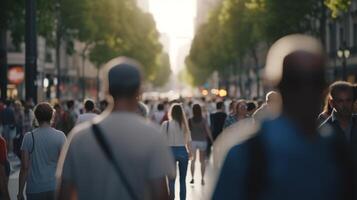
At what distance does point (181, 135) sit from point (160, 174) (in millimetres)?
9955

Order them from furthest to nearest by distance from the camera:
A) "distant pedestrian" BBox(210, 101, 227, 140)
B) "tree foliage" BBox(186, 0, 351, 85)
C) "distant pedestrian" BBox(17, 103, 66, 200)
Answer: "tree foliage" BBox(186, 0, 351, 85)
"distant pedestrian" BBox(210, 101, 227, 140)
"distant pedestrian" BBox(17, 103, 66, 200)

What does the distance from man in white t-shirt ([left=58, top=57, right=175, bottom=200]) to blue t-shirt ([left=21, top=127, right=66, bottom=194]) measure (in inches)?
163

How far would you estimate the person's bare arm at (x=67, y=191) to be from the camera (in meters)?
5.00

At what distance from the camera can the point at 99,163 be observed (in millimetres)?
4973

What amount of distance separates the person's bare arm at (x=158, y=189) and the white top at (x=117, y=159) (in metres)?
0.02

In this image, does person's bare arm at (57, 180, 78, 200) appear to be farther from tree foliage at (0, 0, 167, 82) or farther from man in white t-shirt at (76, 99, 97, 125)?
tree foliage at (0, 0, 167, 82)

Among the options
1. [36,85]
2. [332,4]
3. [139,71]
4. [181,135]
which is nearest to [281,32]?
[332,4]

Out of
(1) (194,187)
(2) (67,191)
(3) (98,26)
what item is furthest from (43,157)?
(3) (98,26)

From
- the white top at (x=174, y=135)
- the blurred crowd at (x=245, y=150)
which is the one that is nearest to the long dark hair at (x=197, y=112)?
the white top at (x=174, y=135)

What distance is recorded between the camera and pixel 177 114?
15.1 metres

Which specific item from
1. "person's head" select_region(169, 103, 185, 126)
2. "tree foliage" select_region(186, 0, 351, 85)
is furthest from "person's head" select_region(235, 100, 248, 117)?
"tree foliage" select_region(186, 0, 351, 85)

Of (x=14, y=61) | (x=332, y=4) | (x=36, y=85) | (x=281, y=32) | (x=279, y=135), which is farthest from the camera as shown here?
(x=14, y=61)

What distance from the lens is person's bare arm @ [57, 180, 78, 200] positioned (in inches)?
197

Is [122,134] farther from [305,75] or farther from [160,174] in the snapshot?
[305,75]
